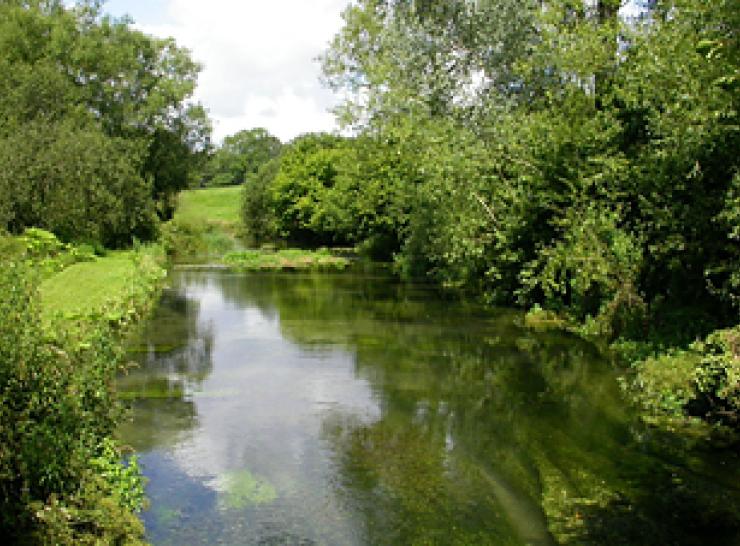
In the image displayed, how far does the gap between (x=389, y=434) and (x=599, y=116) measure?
518 inches

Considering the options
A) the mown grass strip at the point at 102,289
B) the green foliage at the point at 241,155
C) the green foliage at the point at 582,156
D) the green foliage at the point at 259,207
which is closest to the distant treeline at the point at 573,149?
the green foliage at the point at 582,156

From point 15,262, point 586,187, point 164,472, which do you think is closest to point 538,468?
point 164,472

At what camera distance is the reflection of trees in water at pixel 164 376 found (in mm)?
14172

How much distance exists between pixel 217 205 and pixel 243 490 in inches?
3973

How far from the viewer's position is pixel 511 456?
42.0 ft

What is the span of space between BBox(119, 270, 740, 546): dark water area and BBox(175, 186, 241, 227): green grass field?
7502 centimetres

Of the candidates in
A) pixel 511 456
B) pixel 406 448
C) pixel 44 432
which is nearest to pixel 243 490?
pixel 406 448

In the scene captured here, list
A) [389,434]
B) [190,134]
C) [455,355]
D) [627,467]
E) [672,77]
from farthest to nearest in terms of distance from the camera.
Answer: [190,134]
[455,355]
[672,77]
[389,434]
[627,467]

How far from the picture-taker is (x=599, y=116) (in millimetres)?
22797

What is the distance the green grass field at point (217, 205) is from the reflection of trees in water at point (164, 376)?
69912 millimetres

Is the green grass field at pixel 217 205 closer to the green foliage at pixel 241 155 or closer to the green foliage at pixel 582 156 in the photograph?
the green foliage at pixel 241 155

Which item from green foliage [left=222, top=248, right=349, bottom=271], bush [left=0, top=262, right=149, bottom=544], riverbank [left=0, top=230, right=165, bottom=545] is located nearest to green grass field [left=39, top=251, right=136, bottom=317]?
riverbank [left=0, top=230, right=165, bottom=545]

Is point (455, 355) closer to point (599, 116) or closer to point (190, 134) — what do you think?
point (599, 116)

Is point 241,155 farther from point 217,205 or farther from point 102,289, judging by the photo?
point 102,289
